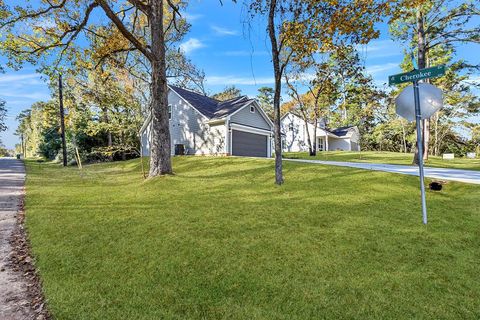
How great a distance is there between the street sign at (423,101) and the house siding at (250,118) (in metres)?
15.3

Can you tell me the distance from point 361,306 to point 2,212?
329 inches

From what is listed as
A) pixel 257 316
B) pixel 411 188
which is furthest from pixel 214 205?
pixel 411 188

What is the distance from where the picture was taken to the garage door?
67.5 feet

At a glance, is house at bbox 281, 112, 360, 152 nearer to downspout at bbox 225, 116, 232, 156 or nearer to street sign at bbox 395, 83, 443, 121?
downspout at bbox 225, 116, 232, 156

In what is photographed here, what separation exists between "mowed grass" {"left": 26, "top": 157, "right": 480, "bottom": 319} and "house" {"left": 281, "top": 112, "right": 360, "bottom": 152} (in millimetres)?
34077

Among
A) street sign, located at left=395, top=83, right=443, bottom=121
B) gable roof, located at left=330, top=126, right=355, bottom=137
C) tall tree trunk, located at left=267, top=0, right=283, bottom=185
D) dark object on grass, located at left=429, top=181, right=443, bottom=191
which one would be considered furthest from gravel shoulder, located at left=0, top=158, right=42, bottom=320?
gable roof, located at left=330, top=126, right=355, bottom=137

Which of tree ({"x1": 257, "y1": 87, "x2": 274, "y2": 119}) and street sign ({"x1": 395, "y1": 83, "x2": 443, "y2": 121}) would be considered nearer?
street sign ({"x1": 395, "y1": 83, "x2": 443, "y2": 121})

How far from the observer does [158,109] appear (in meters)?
10.0

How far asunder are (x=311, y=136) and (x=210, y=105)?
70.7 ft

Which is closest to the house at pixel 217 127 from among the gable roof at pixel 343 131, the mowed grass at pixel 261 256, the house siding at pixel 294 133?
the mowed grass at pixel 261 256

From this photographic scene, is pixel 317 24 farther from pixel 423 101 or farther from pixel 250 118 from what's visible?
pixel 250 118

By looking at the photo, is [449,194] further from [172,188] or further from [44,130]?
[44,130]

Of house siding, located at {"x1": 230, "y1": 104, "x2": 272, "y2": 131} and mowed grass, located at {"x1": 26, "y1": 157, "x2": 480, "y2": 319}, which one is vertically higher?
house siding, located at {"x1": 230, "y1": 104, "x2": 272, "y2": 131}

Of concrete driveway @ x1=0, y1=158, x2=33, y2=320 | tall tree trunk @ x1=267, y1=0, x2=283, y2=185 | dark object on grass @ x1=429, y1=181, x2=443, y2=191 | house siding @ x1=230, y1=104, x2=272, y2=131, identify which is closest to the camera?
concrete driveway @ x1=0, y1=158, x2=33, y2=320
